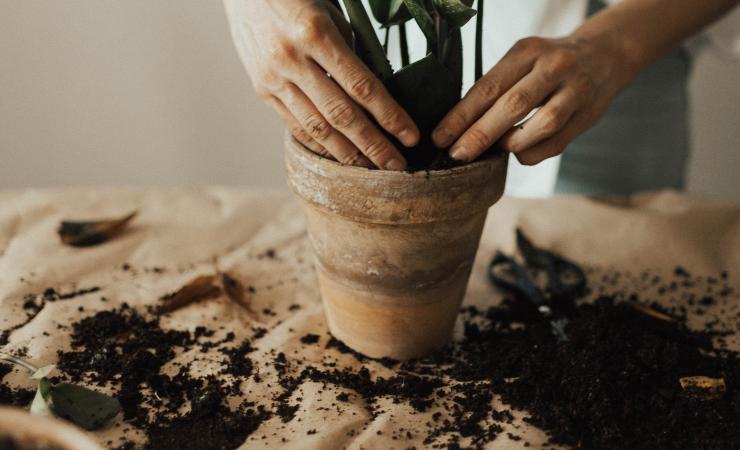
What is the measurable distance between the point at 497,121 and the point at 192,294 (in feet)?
1.64

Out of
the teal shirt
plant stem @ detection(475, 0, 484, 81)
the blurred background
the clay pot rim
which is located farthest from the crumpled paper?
the blurred background

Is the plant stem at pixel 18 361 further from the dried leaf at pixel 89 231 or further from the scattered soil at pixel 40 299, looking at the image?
the dried leaf at pixel 89 231

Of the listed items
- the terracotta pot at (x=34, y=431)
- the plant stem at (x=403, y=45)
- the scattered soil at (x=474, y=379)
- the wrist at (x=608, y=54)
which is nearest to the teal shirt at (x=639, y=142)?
the wrist at (x=608, y=54)

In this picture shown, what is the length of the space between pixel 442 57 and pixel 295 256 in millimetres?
485

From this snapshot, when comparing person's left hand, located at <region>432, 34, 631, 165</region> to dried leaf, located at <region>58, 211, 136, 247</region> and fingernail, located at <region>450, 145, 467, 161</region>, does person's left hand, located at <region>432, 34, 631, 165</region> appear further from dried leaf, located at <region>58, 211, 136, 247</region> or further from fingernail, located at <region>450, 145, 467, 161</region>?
dried leaf, located at <region>58, 211, 136, 247</region>

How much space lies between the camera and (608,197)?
1.27m

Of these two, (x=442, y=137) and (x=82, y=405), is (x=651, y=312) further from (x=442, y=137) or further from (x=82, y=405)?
(x=82, y=405)

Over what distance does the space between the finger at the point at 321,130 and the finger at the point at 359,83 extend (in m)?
0.04

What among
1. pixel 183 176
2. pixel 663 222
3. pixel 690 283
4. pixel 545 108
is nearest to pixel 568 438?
pixel 545 108

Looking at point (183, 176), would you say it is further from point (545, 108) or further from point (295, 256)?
point (545, 108)

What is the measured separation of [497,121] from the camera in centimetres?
73

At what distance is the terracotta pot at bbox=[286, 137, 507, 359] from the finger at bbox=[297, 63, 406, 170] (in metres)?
0.02

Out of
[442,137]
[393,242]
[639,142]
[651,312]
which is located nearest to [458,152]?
[442,137]

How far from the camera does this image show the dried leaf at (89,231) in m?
1.06
